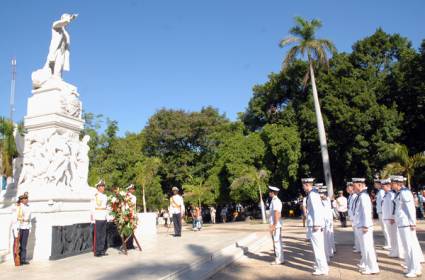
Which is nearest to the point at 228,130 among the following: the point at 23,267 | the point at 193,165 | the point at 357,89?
the point at 193,165

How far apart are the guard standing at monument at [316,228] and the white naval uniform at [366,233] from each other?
0.77 m

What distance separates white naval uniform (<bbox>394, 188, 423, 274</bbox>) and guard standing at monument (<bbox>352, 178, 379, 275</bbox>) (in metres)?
0.62

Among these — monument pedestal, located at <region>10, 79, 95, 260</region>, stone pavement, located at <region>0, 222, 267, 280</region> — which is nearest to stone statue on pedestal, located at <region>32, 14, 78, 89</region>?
monument pedestal, located at <region>10, 79, 95, 260</region>

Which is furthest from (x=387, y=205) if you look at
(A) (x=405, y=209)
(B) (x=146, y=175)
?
(B) (x=146, y=175)

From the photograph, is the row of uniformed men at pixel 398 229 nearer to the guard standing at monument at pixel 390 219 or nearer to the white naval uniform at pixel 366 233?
the white naval uniform at pixel 366 233

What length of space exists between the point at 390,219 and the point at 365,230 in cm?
209

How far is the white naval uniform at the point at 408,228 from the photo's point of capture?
23.9 ft

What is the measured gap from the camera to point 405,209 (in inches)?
315

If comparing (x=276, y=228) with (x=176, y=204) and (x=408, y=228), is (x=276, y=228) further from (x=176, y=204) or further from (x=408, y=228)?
(x=176, y=204)

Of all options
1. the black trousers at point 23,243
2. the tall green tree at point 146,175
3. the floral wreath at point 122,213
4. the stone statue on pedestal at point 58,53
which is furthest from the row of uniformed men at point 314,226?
the tall green tree at point 146,175

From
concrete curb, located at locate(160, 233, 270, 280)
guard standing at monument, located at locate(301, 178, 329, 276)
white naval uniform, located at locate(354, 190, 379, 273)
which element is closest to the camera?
concrete curb, located at locate(160, 233, 270, 280)

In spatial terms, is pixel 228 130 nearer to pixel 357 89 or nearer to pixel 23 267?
pixel 357 89

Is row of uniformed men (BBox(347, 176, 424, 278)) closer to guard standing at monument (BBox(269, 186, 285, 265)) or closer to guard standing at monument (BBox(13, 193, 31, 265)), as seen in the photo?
guard standing at monument (BBox(269, 186, 285, 265))

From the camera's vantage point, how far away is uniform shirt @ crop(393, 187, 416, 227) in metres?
7.88
